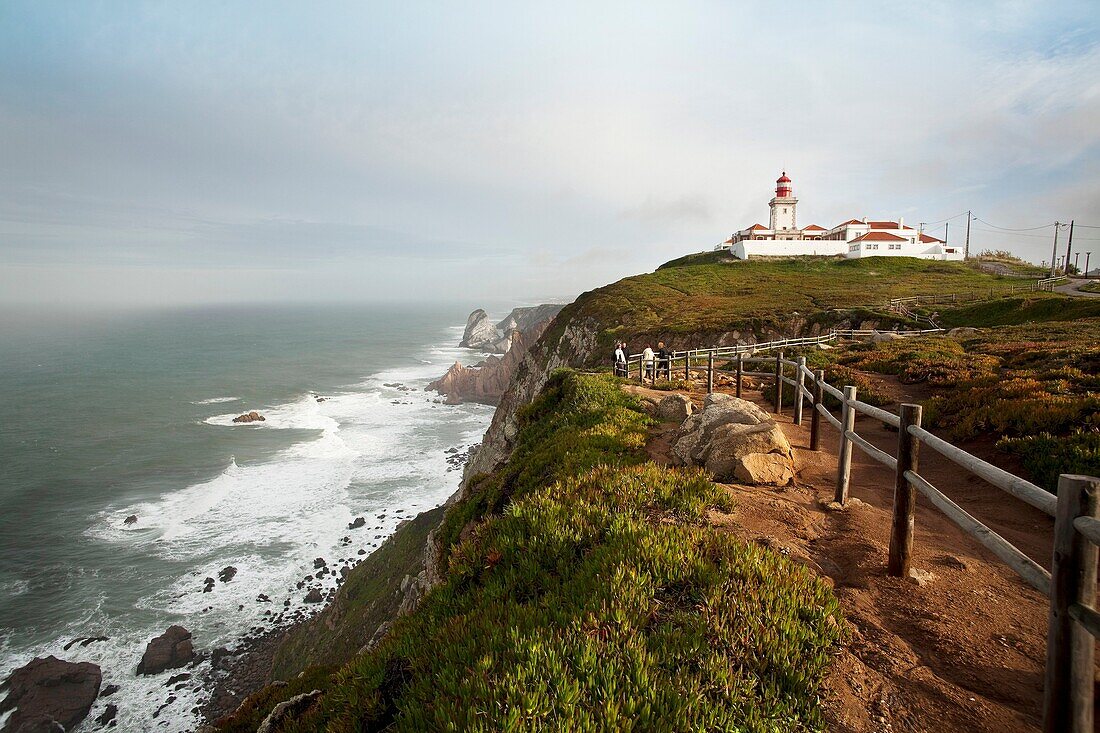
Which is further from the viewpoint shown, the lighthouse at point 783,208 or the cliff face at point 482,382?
the lighthouse at point 783,208

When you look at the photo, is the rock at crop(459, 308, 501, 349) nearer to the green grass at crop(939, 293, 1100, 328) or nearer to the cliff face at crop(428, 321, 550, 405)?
the cliff face at crop(428, 321, 550, 405)

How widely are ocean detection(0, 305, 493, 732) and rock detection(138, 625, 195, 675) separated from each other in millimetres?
510

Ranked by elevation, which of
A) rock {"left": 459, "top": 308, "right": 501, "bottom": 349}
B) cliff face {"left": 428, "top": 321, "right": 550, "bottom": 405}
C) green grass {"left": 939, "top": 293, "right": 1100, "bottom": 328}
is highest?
green grass {"left": 939, "top": 293, "right": 1100, "bottom": 328}

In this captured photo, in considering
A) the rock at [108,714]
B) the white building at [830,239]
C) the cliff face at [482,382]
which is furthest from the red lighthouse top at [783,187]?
the rock at [108,714]

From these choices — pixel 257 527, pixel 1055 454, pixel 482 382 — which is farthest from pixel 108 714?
pixel 482 382

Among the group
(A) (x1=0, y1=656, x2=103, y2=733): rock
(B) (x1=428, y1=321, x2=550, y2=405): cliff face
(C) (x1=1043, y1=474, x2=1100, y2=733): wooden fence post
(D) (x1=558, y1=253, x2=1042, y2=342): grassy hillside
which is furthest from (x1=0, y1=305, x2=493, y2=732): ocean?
(C) (x1=1043, y1=474, x2=1100, y2=733): wooden fence post

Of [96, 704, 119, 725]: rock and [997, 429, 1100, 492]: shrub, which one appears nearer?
[997, 429, 1100, 492]: shrub

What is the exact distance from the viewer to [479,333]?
15450 cm

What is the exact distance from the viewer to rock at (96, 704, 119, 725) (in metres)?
22.1

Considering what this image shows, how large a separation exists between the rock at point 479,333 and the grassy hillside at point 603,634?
145967 mm

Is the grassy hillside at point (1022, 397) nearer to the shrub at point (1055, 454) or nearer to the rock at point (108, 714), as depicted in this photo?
the shrub at point (1055, 454)

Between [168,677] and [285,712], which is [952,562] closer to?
[285,712]

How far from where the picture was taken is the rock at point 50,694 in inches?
860

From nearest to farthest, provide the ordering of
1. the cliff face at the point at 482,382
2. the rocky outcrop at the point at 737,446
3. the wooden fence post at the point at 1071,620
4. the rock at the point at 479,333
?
the wooden fence post at the point at 1071,620, the rocky outcrop at the point at 737,446, the cliff face at the point at 482,382, the rock at the point at 479,333
